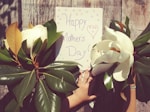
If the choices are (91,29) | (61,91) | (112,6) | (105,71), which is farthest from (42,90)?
(112,6)

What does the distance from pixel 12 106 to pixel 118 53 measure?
29cm

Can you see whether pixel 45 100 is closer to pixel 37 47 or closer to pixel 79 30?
pixel 37 47

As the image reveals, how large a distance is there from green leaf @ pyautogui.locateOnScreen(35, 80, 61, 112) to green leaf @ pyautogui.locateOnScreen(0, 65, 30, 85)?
0.05 metres

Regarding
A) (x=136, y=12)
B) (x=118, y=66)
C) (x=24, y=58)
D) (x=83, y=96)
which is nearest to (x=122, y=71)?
(x=118, y=66)

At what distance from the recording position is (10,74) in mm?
879

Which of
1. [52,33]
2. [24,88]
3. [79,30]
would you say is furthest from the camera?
[79,30]

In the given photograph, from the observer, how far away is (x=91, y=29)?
3.58 feet

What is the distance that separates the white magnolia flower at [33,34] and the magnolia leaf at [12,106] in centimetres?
14

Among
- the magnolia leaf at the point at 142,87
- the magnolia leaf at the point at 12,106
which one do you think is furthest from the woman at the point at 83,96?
the magnolia leaf at the point at 12,106

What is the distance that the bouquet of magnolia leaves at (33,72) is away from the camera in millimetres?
865

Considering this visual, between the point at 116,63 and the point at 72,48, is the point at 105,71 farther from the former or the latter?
the point at 72,48

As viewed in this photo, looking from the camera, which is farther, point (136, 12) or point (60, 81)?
point (136, 12)

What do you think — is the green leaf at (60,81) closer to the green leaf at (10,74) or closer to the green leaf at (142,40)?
the green leaf at (10,74)

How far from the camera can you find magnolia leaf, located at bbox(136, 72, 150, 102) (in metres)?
0.92
